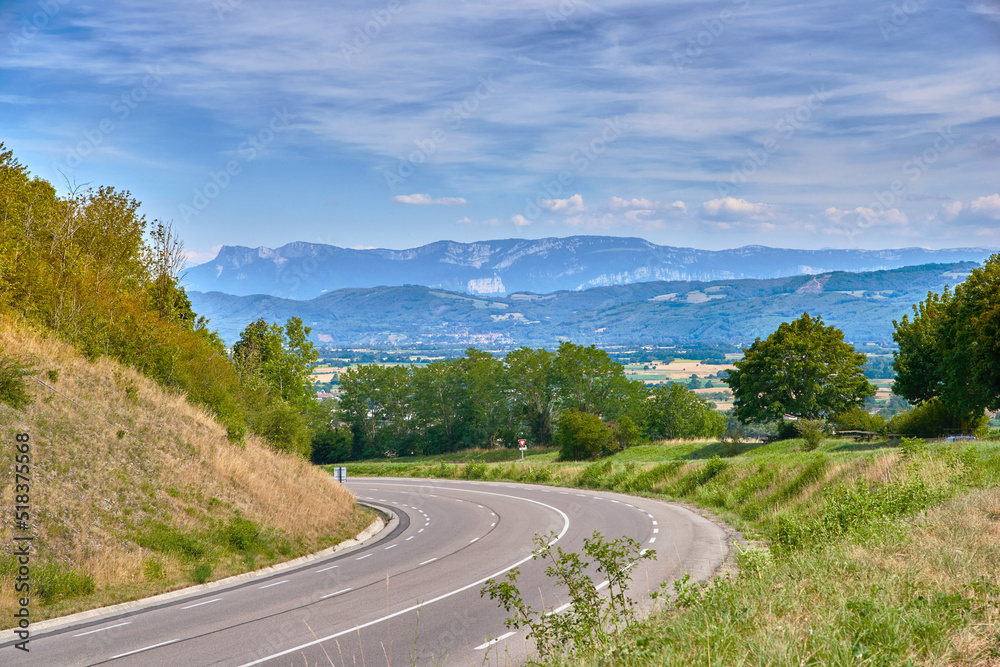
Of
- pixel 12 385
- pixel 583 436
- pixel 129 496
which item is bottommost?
pixel 583 436

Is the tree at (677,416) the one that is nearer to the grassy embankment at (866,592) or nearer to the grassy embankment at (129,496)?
the grassy embankment at (129,496)

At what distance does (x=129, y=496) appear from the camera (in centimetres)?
1684

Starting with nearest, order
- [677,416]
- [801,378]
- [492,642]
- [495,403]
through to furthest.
A: 1. [492,642]
2. [801,378]
3. [677,416]
4. [495,403]

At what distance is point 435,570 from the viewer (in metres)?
17.0

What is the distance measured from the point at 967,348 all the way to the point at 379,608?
129 ft

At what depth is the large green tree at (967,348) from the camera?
37000 millimetres

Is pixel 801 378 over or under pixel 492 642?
over

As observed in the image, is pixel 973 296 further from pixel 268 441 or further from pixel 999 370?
pixel 268 441

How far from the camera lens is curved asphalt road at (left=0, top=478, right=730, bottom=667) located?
33.1 ft

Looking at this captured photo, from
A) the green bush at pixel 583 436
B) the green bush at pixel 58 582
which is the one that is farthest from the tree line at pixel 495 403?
the green bush at pixel 58 582

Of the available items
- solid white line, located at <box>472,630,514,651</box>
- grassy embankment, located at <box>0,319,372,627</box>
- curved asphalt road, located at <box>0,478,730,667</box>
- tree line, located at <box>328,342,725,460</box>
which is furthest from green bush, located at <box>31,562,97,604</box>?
tree line, located at <box>328,342,725,460</box>

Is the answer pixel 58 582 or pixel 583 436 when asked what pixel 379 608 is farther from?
pixel 583 436

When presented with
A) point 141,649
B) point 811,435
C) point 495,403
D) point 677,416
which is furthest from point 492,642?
point 677,416

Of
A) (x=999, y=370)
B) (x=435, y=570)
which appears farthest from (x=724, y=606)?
(x=999, y=370)
